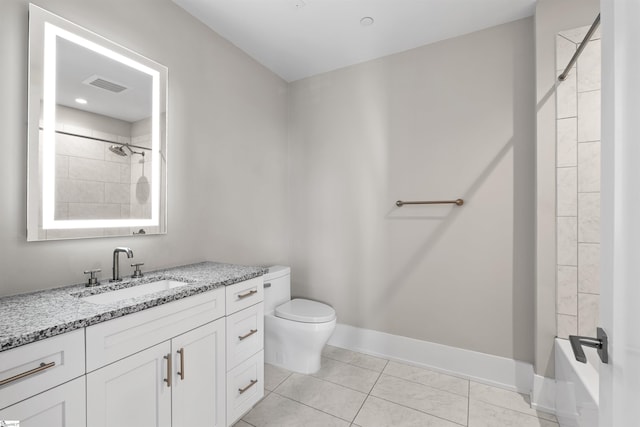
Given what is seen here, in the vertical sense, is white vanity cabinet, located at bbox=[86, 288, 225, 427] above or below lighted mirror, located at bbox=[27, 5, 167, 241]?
below

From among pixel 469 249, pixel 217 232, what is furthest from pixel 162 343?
pixel 469 249

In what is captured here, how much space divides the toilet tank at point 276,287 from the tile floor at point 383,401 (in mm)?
478

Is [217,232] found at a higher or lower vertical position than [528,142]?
lower

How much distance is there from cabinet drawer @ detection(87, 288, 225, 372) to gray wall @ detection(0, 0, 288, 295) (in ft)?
1.81

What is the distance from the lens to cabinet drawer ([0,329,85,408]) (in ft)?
2.64

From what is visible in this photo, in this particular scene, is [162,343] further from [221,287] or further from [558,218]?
[558,218]

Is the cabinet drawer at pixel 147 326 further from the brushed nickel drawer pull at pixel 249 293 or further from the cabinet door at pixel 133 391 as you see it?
the brushed nickel drawer pull at pixel 249 293

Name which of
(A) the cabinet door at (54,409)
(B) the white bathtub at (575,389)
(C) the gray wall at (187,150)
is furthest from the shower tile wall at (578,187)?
(A) the cabinet door at (54,409)

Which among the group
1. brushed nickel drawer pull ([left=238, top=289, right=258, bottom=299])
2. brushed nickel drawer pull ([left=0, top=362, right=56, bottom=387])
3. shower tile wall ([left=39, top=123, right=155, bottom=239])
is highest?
shower tile wall ([left=39, top=123, right=155, bottom=239])

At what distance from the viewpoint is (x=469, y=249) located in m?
2.18

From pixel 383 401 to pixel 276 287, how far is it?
1.11 m

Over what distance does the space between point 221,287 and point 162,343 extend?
36cm

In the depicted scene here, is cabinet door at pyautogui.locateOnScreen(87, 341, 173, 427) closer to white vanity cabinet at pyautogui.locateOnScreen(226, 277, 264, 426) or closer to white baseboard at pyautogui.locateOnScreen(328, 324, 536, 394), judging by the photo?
white vanity cabinet at pyautogui.locateOnScreen(226, 277, 264, 426)

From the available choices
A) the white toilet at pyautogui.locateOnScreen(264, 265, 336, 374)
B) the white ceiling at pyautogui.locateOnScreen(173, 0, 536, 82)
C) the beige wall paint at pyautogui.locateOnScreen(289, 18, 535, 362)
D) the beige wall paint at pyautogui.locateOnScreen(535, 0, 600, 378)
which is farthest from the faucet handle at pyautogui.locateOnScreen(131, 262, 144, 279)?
the beige wall paint at pyautogui.locateOnScreen(535, 0, 600, 378)
